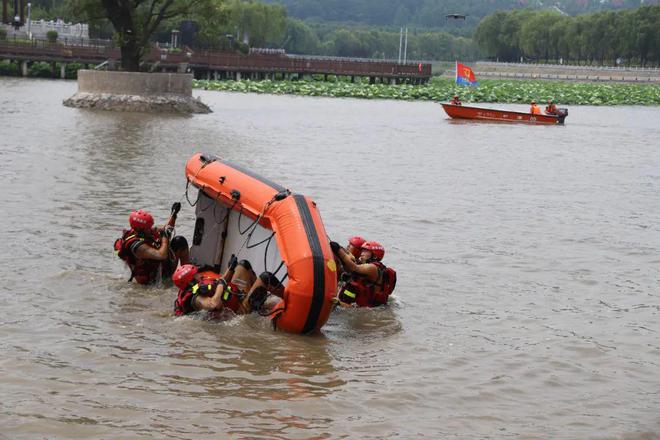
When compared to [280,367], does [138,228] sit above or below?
above

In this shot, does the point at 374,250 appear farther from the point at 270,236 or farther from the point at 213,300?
the point at 213,300

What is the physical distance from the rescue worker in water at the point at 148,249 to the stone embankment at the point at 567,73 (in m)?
102

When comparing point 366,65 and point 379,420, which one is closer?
point 379,420

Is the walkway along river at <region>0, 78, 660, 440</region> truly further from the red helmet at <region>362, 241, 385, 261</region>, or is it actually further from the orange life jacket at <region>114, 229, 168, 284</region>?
the red helmet at <region>362, 241, 385, 261</region>

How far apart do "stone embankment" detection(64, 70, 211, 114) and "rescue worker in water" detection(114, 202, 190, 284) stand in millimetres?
28477

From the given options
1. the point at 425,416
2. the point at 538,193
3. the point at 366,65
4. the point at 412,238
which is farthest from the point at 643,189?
the point at 366,65

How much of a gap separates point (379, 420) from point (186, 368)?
1767 mm

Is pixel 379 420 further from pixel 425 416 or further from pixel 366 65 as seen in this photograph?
pixel 366 65

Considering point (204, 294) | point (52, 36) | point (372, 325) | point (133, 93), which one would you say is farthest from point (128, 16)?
point (52, 36)

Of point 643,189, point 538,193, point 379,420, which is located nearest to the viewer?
point 379,420

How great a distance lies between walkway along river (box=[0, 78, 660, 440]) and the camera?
800 centimetres

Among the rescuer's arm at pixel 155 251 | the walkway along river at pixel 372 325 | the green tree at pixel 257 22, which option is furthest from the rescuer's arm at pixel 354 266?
the green tree at pixel 257 22

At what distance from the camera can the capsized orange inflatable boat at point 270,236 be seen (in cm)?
933

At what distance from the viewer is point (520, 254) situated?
14953 millimetres
